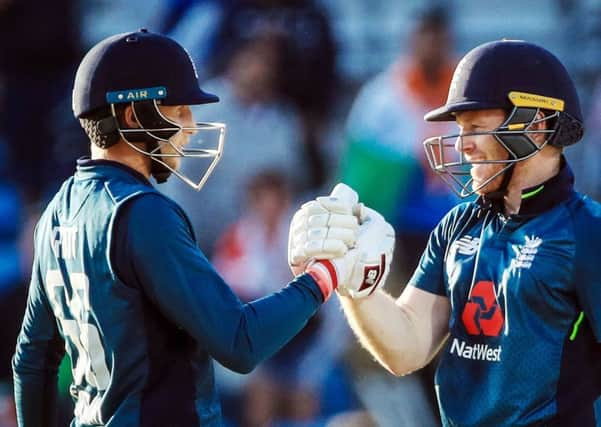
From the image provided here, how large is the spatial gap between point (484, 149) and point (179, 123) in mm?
914

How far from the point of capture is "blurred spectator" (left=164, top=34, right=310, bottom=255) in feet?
22.0

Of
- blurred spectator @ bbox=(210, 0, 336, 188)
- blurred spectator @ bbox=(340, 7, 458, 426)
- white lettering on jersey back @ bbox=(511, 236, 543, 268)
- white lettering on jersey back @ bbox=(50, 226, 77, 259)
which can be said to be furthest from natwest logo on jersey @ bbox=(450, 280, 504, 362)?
blurred spectator @ bbox=(210, 0, 336, 188)

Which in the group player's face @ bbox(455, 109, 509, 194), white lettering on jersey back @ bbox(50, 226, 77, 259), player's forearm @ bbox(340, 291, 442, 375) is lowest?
player's forearm @ bbox(340, 291, 442, 375)

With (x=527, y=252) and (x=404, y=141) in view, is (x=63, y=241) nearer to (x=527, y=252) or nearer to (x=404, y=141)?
(x=527, y=252)

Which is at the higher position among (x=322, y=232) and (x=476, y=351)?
(x=322, y=232)

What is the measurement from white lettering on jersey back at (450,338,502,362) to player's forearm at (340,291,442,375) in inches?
7.7

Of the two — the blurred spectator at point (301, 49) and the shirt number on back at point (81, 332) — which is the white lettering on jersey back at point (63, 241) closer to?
the shirt number on back at point (81, 332)

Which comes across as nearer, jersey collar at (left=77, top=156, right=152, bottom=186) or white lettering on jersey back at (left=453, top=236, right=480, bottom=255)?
jersey collar at (left=77, top=156, right=152, bottom=186)

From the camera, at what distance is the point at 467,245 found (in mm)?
3758

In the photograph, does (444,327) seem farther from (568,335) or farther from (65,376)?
(65,376)

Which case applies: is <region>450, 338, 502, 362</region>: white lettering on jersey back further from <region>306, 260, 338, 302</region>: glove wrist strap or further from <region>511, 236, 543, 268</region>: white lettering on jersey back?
<region>306, 260, 338, 302</region>: glove wrist strap

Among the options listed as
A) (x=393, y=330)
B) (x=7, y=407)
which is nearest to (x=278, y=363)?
(x=7, y=407)

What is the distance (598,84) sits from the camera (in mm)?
6738

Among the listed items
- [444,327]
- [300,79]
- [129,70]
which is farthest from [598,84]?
[129,70]
